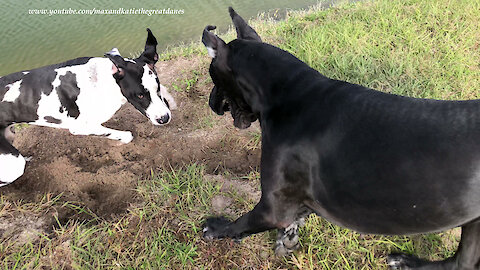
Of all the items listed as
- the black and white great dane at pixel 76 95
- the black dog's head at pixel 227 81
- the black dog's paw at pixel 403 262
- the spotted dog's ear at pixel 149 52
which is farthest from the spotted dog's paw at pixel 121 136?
the black dog's paw at pixel 403 262

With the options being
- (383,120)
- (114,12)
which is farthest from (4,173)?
(114,12)

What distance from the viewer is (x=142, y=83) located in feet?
11.9

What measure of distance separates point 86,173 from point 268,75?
8.06ft

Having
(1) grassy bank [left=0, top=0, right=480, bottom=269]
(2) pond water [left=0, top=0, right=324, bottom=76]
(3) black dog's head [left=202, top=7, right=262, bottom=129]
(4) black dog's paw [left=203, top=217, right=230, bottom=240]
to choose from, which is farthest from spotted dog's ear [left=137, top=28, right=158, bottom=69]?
(2) pond water [left=0, top=0, right=324, bottom=76]

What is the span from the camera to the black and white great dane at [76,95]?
138 inches

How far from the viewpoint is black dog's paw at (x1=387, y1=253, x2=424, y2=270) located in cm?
263

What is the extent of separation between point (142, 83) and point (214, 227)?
1.71m

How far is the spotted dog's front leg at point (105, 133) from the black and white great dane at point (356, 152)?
1882mm

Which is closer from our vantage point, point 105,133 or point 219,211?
point 219,211

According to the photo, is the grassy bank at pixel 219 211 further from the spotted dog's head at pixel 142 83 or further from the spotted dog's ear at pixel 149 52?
the spotted dog's ear at pixel 149 52

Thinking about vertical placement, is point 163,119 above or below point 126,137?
above

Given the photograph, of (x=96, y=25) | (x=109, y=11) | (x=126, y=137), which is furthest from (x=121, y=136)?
(x=109, y=11)

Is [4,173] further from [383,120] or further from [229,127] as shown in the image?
[383,120]

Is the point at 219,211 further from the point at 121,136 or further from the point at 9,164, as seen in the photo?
the point at 9,164
